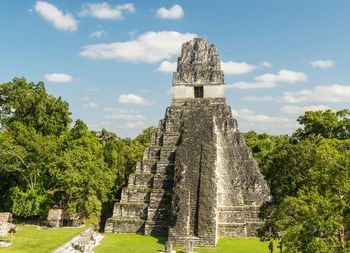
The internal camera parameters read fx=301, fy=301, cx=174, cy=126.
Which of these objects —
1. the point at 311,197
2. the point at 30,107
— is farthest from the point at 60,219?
the point at 311,197

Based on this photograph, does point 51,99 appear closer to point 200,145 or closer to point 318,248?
point 200,145

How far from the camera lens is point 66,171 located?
16.5 m

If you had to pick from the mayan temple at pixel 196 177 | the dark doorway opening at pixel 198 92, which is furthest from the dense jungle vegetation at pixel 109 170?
the dark doorway opening at pixel 198 92

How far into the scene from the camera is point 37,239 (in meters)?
13.8

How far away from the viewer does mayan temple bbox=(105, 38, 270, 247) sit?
14.0 meters

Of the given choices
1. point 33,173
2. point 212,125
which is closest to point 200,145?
point 212,125

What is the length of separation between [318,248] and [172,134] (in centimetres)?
1274

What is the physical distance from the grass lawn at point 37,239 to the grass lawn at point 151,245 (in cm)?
196

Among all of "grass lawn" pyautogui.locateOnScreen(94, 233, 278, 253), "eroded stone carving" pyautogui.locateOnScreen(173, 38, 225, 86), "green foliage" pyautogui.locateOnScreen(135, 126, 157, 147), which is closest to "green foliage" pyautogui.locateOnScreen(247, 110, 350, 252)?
"grass lawn" pyautogui.locateOnScreen(94, 233, 278, 253)

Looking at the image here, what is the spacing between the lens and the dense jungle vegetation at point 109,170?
685 centimetres

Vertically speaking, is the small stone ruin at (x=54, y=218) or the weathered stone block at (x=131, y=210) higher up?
the weathered stone block at (x=131, y=210)

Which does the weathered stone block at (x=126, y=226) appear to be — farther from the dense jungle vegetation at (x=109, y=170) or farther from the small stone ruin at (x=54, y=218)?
the small stone ruin at (x=54, y=218)

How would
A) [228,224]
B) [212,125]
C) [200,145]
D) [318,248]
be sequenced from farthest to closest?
[212,125] < [200,145] < [228,224] < [318,248]

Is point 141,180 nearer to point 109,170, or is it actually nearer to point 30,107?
point 109,170
